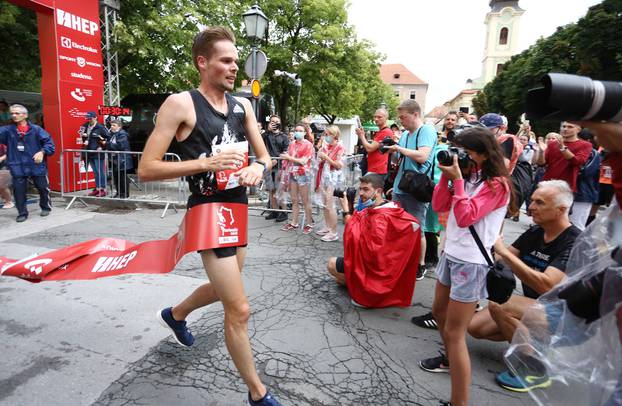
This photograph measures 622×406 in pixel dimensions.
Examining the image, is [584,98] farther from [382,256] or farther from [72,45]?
[72,45]

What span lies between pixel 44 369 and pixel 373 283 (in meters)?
2.68

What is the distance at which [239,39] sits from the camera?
1953cm

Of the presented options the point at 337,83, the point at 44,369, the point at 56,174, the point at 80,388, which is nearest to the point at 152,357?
the point at 80,388

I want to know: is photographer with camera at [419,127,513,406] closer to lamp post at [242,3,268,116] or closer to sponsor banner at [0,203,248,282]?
sponsor banner at [0,203,248,282]

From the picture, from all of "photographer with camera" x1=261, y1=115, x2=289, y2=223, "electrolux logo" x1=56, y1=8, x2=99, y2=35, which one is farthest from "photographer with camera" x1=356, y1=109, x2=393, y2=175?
"electrolux logo" x1=56, y1=8, x2=99, y2=35

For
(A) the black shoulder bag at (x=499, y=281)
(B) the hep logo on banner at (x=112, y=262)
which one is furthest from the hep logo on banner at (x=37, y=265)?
(A) the black shoulder bag at (x=499, y=281)

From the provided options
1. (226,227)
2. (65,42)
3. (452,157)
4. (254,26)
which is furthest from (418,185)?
(65,42)

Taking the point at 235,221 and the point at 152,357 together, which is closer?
the point at 235,221

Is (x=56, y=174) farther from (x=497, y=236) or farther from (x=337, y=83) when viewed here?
(x=337, y=83)

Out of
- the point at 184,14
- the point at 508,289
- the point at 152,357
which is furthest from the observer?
the point at 184,14

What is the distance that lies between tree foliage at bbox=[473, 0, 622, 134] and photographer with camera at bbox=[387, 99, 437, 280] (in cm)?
867

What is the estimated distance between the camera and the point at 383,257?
371 cm

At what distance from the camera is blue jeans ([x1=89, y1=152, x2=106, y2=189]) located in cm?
832

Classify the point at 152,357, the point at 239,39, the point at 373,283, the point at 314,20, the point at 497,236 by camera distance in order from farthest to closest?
the point at 314,20, the point at 239,39, the point at 373,283, the point at 152,357, the point at 497,236
